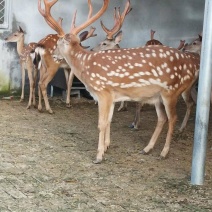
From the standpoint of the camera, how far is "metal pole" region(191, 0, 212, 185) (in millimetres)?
4965

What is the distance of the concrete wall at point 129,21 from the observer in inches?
364

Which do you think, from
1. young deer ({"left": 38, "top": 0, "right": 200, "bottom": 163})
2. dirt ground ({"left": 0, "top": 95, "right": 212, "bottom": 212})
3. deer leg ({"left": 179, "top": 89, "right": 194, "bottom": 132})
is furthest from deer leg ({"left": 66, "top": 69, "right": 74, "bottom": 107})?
young deer ({"left": 38, "top": 0, "right": 200, "bottom": 163})

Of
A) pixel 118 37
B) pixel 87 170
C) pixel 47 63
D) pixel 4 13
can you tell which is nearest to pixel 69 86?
pixel 47 63

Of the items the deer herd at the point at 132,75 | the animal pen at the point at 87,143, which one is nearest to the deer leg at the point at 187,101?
the animal pen at the point at 87,143

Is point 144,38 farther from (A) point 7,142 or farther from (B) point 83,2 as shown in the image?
(A) point 7,142

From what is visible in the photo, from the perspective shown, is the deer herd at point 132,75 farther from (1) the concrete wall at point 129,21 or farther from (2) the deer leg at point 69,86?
(1) the concrete wall at point 129,21

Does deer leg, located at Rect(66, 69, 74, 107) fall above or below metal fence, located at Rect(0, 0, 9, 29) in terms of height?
below

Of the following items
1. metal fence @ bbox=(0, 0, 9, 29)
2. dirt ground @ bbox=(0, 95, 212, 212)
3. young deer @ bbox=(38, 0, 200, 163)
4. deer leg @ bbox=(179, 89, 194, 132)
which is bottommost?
dirt ground @ bbox=(0, 95, 212, 212)

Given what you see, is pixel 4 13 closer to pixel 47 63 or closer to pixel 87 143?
pixel 47 63

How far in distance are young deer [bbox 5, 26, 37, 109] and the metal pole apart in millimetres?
3964

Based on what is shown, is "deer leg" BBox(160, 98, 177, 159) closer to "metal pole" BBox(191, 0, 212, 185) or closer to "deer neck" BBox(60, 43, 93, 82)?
"metal pole" BBox(191, 0, 212, 185)

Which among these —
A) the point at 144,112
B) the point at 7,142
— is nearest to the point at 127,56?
the point at 7,142

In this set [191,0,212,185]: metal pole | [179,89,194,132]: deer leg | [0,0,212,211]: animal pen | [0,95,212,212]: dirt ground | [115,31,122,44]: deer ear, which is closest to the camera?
[0,95,212,212]: dirt ground

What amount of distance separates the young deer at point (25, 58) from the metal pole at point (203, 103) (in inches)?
156
